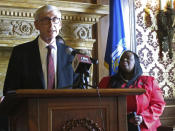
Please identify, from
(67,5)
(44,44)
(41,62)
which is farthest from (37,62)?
(67,5)

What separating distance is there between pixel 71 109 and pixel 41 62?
0.65 m

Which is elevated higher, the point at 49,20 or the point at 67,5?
the point at 67,5

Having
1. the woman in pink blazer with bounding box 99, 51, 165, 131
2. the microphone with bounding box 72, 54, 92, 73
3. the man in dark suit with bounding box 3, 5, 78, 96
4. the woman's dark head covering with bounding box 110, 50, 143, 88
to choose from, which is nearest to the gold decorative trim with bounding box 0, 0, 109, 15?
the woman in pink blazer with bounding box 99, 51, 165, 131

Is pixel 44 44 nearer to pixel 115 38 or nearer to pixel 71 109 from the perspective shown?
pixel 71 109

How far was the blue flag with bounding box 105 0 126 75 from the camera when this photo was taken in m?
4.11

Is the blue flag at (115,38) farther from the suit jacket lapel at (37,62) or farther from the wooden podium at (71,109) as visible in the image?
the wooden podium at (71,109)

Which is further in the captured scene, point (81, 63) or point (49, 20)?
point (49, 20)

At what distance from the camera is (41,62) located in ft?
7.19

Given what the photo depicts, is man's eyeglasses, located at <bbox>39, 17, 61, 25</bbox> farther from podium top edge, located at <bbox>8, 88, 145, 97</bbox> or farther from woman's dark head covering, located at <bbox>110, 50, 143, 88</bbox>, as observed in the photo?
woman's dark head covering, located at <bbox>110, 50, 143, 88</bbox>

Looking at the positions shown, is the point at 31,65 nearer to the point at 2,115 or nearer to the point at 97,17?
the point at 2,115

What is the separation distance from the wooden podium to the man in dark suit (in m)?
0.38

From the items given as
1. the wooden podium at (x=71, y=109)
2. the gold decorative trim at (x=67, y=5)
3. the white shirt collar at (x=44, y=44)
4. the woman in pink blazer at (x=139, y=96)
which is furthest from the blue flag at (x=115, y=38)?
the wooden podium at (x=71, y=109)

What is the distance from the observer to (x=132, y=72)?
3.31 m

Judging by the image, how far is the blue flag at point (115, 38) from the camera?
4.11m
